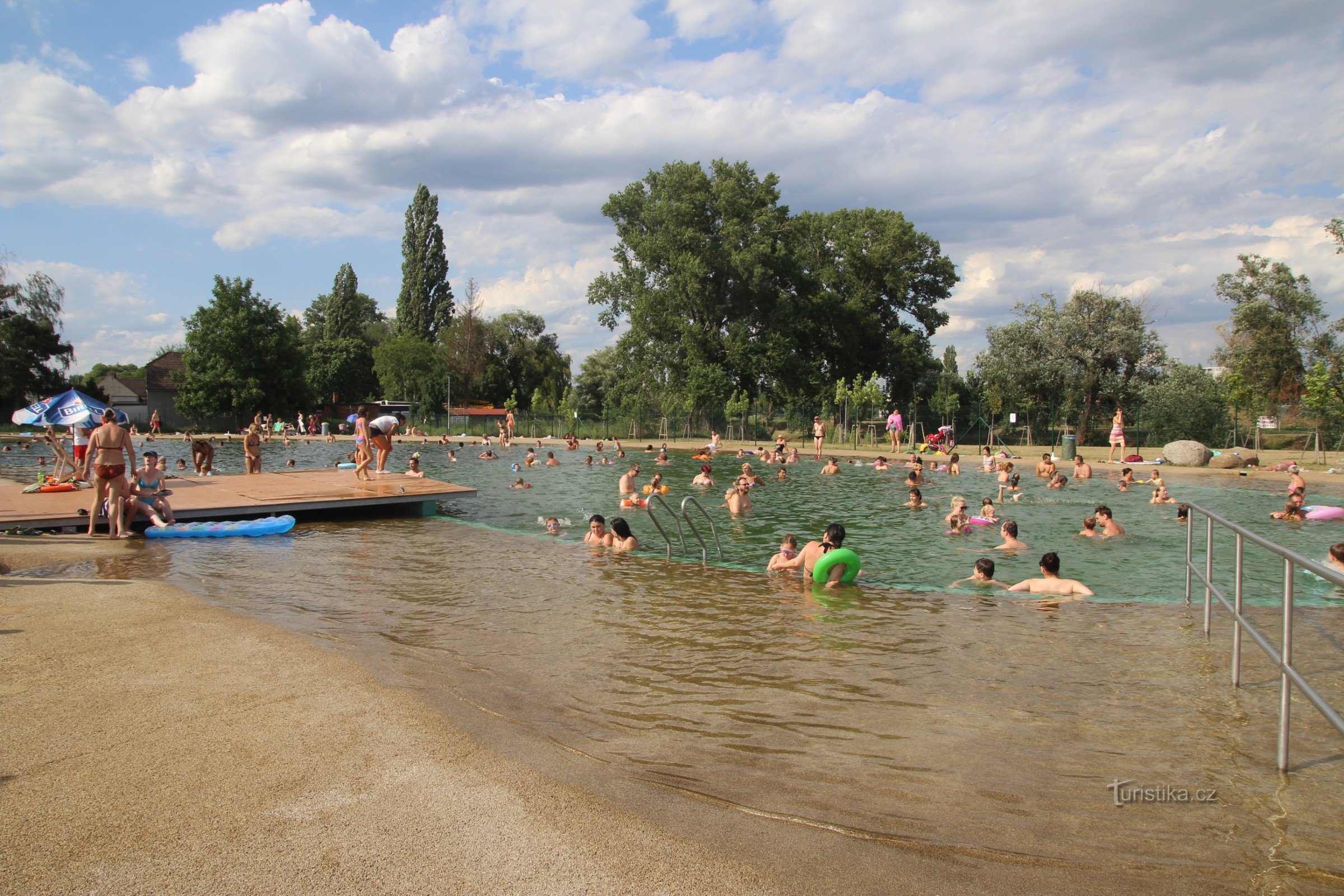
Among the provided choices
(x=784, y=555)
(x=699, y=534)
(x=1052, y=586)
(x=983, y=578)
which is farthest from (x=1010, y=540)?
(x=699, y=534)

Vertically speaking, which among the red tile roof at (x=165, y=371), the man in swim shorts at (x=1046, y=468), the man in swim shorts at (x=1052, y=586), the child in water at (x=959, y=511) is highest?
the red tile roof at (x=165, y=371)

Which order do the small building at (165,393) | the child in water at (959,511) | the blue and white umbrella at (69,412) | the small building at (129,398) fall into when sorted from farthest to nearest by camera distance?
the small building at (129,398) < the small building at (165,393) < the blue and white umbrella at (69,412) < the child in water at (959,511)

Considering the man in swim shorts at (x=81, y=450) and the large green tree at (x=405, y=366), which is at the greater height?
the large green tree at (x=405, y=366)

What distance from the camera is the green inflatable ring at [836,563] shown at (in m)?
10.5

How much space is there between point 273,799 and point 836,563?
303 inches

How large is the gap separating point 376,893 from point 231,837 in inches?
32.7

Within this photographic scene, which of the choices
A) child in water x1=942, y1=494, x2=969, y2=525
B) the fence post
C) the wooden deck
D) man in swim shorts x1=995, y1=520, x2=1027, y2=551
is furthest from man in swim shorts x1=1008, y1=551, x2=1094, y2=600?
the wooden deck

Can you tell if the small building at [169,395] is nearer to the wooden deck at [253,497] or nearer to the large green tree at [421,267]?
the large green tree at [421,267]

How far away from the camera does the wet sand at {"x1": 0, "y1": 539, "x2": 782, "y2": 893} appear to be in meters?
3.31

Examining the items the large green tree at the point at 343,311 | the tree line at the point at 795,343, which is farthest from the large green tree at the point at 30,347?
the large green tree at the point at 343,311

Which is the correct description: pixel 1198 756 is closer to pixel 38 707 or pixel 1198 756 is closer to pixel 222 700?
pixel 222 700

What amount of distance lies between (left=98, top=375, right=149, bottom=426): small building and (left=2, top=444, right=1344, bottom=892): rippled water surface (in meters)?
55.0

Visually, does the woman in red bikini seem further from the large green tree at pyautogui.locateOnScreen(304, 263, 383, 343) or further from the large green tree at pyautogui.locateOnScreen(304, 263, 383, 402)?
the large green tree at pyautogui.locateOnScreen(304, 263, 383, 343)

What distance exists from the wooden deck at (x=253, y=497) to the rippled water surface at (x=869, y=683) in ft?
5.41
